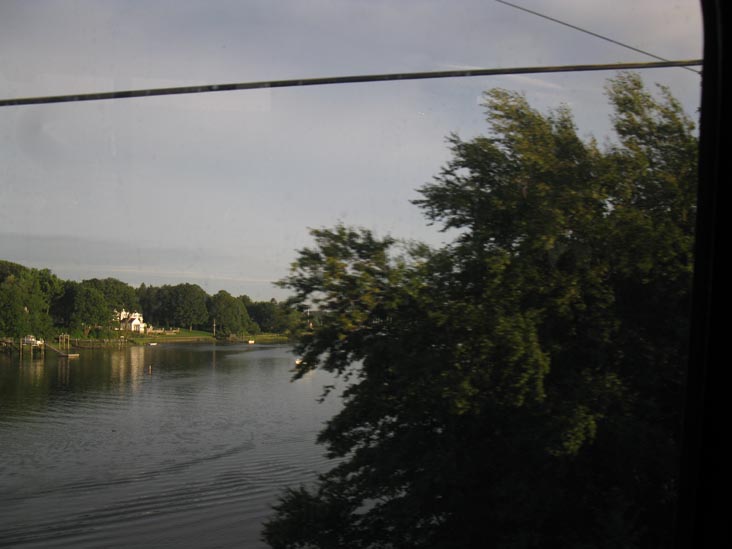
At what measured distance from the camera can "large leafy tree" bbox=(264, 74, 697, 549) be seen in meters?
4.33

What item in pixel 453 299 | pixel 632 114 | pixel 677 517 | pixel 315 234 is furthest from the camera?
pixel 632 114

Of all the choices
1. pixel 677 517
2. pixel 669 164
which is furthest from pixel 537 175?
pixel 677 517

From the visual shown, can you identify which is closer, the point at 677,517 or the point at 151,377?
the point at 677,517

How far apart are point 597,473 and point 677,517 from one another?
2905 millimetres

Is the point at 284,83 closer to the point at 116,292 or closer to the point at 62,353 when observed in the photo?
the point at 116,292

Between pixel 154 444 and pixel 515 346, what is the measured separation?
453 cm

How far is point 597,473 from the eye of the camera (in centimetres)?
431

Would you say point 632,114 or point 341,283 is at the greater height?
point 632,114

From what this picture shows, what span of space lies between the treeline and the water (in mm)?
318

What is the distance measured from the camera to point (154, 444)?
279 inches

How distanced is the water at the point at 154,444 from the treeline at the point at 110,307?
318 mm

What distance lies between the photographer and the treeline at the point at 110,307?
4.18 meters

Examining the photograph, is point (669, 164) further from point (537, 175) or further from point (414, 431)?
point (414, 431)

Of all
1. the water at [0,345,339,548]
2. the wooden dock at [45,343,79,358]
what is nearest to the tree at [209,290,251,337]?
the water at [0,345,339,548]
